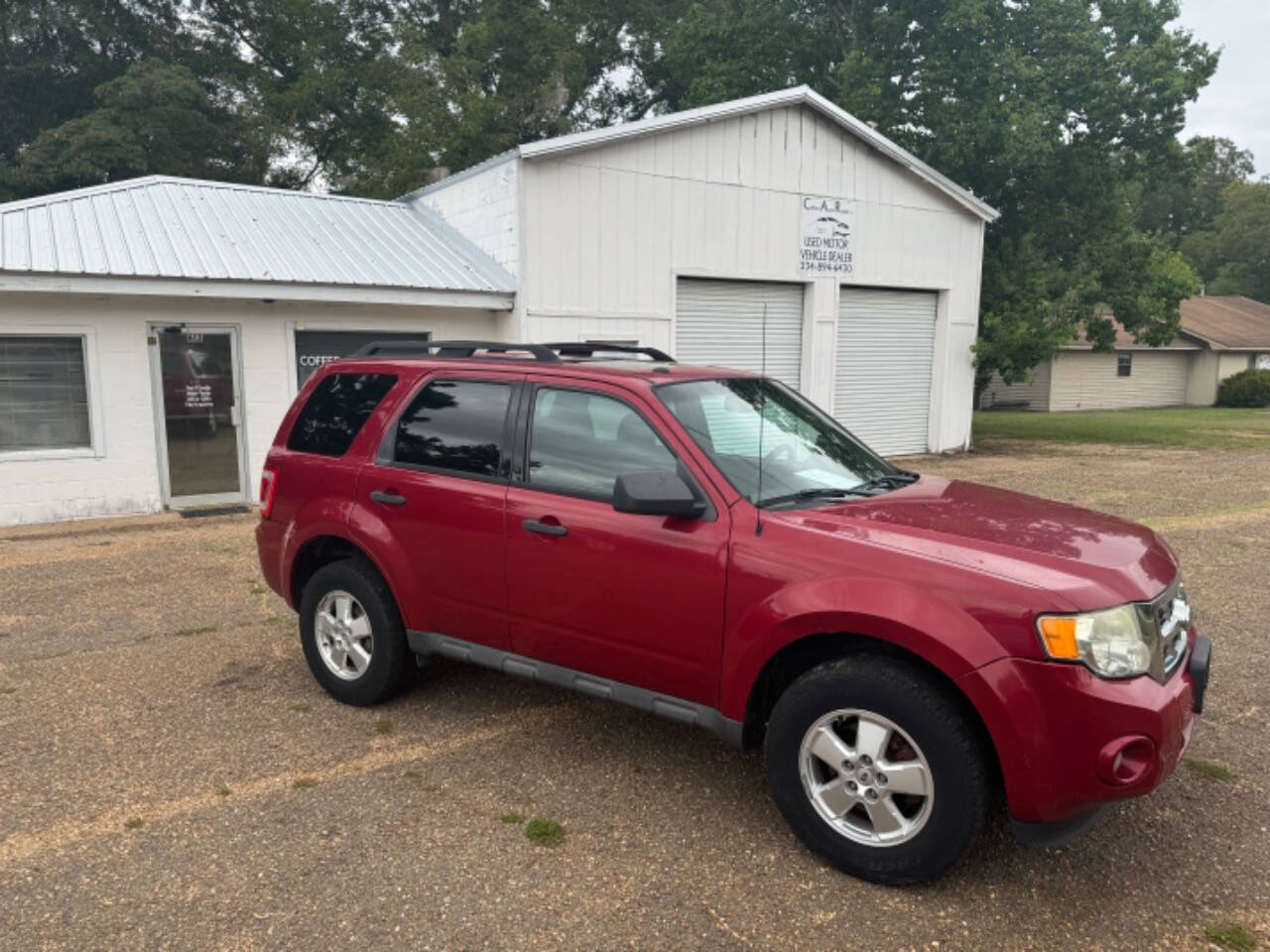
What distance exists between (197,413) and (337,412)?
7.08 m

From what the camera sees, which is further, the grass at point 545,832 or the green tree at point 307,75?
the green tree at point 307,75

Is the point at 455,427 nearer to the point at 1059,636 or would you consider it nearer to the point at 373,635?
the point at 373,635

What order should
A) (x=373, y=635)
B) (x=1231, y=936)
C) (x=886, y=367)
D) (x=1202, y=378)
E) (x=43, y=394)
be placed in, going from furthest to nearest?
(x=1202, y=378), (x=886, y=367), (x=43, y=394), (x=373, y=635), (x=1231, y=936)

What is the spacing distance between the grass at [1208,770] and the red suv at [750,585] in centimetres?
97

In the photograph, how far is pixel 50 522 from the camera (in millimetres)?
10094

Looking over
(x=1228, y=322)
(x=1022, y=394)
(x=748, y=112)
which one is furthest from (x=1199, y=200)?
(x=748, y=112)

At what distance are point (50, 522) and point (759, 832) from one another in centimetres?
962

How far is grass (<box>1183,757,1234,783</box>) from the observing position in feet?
13.1

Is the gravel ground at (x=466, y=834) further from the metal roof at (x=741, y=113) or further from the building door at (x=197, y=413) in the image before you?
the metal roof at (x=741, y=113)

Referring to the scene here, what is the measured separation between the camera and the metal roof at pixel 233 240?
998 cm

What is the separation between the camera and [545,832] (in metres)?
3.55

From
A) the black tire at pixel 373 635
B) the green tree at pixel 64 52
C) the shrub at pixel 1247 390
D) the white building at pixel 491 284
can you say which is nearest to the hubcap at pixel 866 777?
the black tire at pixel 373 635

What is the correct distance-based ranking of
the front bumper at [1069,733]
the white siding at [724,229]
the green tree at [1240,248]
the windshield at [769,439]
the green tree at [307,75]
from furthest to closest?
the green tree at [1240,248] → the green tree at [307,75] → the white siding at [724,229] → the windshield at [769,439] → the front bumper at [1069,733]

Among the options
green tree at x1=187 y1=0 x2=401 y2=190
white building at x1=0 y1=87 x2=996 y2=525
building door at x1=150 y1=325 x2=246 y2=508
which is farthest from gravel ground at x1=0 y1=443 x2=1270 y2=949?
green tree at x1=187 y1=0 x2=401 y2=190
